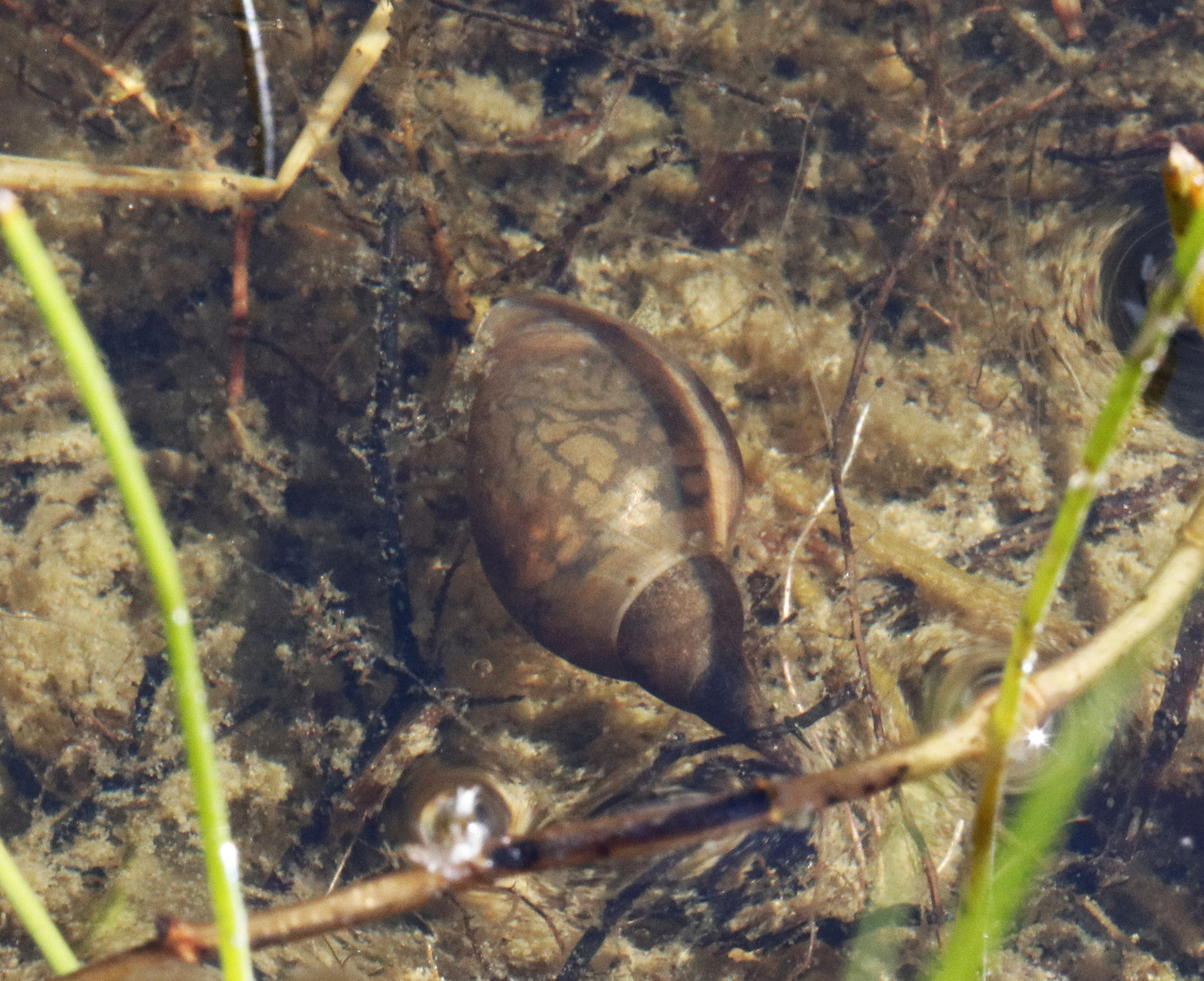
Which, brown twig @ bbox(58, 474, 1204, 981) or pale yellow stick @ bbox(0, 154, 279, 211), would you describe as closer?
brown twig @ bbox(58, 474, 1204, 981)

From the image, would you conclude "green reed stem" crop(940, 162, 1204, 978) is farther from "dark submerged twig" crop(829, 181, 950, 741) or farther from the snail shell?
"dark submerged twig" crop(829, 181, 950, 741)

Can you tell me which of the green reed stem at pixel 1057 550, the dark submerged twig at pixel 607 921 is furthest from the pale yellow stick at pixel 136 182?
the green reed stem at pixel 1057 550

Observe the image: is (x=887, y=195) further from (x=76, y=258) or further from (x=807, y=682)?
(x=76, y=258)

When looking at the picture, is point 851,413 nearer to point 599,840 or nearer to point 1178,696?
point 1178,696

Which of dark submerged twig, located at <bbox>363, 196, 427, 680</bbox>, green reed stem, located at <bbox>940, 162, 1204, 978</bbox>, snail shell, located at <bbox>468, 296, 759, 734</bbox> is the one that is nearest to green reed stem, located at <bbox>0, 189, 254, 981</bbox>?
green reed stem, located at <bbox>940, 162, 1204, 978</bbox>

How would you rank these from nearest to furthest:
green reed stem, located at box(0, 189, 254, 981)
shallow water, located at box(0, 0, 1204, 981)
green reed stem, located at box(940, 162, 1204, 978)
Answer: green reed stem, located at box(0, 189, 254, 981) < green reed stem, located at box(940, 162, 1204, 978) < shallow water, located at box(0, 0, 1204, 981)

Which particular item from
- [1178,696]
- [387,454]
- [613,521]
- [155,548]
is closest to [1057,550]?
[155,548]
